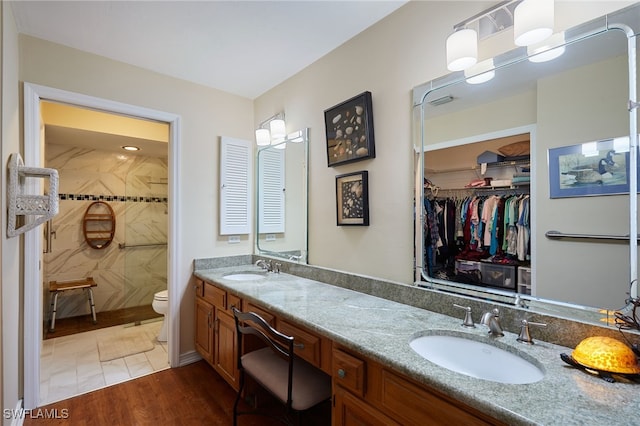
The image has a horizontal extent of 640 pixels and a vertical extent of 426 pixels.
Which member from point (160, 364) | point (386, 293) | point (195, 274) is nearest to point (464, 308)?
point (386, 293)

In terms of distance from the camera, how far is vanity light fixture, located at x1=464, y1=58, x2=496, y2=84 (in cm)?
135

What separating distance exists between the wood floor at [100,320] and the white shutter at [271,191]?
2.23 meters

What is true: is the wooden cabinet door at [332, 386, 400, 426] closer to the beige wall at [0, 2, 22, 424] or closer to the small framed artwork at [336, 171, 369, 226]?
the small framed artwork at [336, 171, 369, 226]

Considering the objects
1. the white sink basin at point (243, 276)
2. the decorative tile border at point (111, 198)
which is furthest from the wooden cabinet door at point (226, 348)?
the decorative tile border at point (111, 198)

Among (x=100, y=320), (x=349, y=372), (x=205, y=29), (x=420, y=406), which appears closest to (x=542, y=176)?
(x=420, y=406)

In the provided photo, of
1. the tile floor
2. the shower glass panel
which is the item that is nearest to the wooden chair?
the tile floor

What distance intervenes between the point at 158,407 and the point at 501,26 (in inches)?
115

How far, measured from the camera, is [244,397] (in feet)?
6.75

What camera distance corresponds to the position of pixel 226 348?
2135 mm

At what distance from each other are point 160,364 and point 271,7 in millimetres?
2858

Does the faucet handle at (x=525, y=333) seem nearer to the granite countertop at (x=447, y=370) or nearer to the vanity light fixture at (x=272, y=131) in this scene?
the granite countertop at (x=447, y=370)

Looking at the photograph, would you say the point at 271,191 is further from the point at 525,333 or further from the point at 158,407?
the point at 525,333

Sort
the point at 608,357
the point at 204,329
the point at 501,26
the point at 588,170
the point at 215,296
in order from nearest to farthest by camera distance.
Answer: the point at 608,357 < the point at 588,170 < the point at 501,26 < the point at 215,296 < the point at 204,329

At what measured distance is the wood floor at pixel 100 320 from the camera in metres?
3.29
